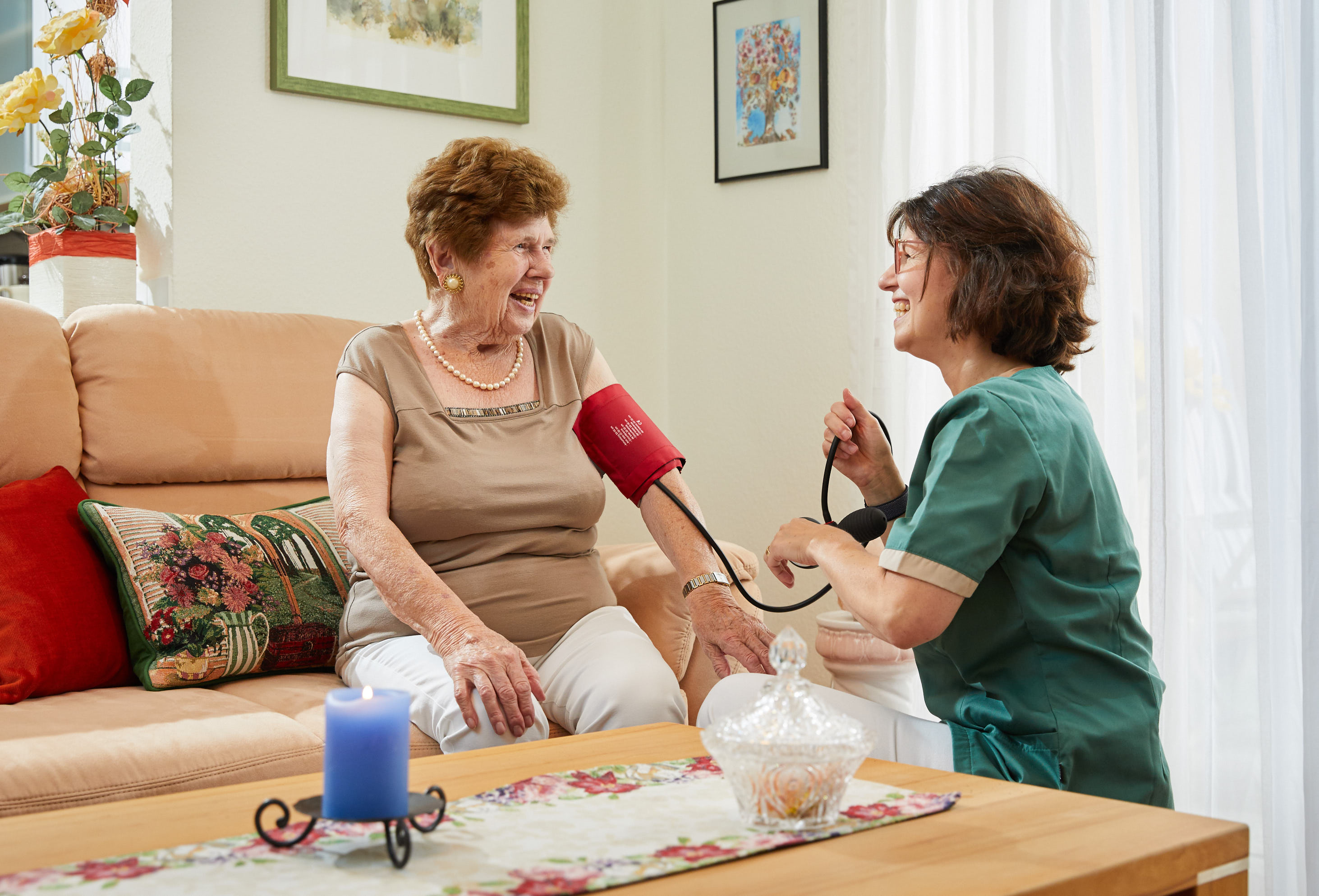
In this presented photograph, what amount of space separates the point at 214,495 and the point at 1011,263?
5.02ft

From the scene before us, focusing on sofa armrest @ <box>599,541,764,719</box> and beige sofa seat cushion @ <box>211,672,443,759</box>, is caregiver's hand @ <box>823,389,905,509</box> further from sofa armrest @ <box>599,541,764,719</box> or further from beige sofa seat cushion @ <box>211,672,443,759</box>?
beige sofa seat cushion @ <box>211,672,443,759</box>

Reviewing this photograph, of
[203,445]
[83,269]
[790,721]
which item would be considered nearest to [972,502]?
[790,721]

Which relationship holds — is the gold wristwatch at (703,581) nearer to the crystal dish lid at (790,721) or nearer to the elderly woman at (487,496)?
the elderly woman at (487,496)

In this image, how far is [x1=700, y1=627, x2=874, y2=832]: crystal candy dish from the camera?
3.01 ft

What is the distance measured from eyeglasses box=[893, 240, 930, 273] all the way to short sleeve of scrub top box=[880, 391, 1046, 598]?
0.97 feet

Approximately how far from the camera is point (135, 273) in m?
2.56

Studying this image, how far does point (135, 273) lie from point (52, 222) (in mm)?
184

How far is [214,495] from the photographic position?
2.23 m

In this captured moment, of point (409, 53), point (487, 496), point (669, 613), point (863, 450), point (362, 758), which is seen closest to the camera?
point (362, 758)

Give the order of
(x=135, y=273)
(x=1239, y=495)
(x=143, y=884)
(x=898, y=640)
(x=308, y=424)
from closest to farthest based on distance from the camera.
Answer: (x=143, y=884), (x=898, y=640), (x=1239, y=495), (x=308, y=424), (x=135, y=273)

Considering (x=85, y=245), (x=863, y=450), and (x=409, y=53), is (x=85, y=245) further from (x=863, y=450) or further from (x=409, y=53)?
(x=863, y=450)

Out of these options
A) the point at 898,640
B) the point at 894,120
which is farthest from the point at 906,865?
the point at 894,120

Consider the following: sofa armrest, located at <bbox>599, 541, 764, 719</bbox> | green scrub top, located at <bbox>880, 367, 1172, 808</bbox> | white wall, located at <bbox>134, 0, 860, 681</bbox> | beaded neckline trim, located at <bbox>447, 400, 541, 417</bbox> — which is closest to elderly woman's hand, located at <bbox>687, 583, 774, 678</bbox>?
sofa armrest, located at <bbox>599, 541, 764, 719</bbox>

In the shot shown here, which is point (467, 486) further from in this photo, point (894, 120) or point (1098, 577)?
point (894, 120)
